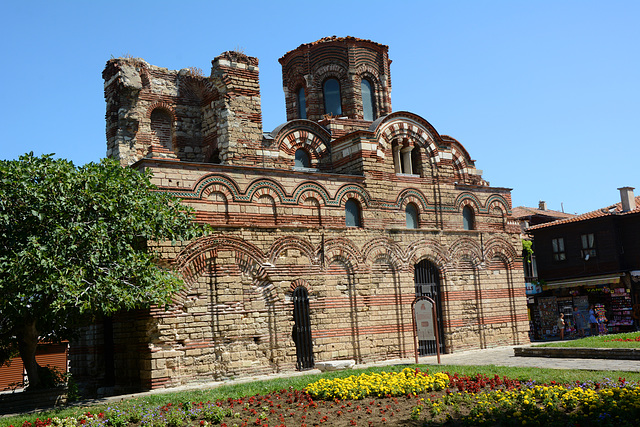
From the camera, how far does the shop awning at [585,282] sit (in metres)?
24.9

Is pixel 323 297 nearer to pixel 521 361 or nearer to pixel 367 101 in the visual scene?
pixel 521 361

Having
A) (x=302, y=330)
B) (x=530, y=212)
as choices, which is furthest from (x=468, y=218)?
(x=530, y=212)

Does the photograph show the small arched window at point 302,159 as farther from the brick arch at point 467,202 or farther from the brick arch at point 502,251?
the brick arch at point 502,251

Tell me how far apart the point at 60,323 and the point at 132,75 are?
7.95m

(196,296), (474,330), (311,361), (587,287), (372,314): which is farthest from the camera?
(587,287)

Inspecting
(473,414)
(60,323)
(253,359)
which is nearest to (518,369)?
(473,414)

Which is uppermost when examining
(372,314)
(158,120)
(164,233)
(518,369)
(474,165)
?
(158,120)

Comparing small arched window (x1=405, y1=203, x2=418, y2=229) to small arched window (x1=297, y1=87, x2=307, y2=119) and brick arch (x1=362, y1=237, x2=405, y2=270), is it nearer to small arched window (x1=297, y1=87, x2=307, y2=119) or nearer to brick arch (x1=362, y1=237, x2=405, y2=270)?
brick arch (x1=362, y1=237, x2=405, y2=270)

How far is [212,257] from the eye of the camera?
1361cm

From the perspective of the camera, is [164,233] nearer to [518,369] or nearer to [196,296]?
[196,296]

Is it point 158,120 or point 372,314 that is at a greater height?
point 158,120

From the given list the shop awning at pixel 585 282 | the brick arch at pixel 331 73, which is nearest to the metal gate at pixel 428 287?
the brick arch at pixel 331 73

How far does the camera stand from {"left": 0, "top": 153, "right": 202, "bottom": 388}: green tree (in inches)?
389

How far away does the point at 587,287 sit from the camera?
2583 cm
